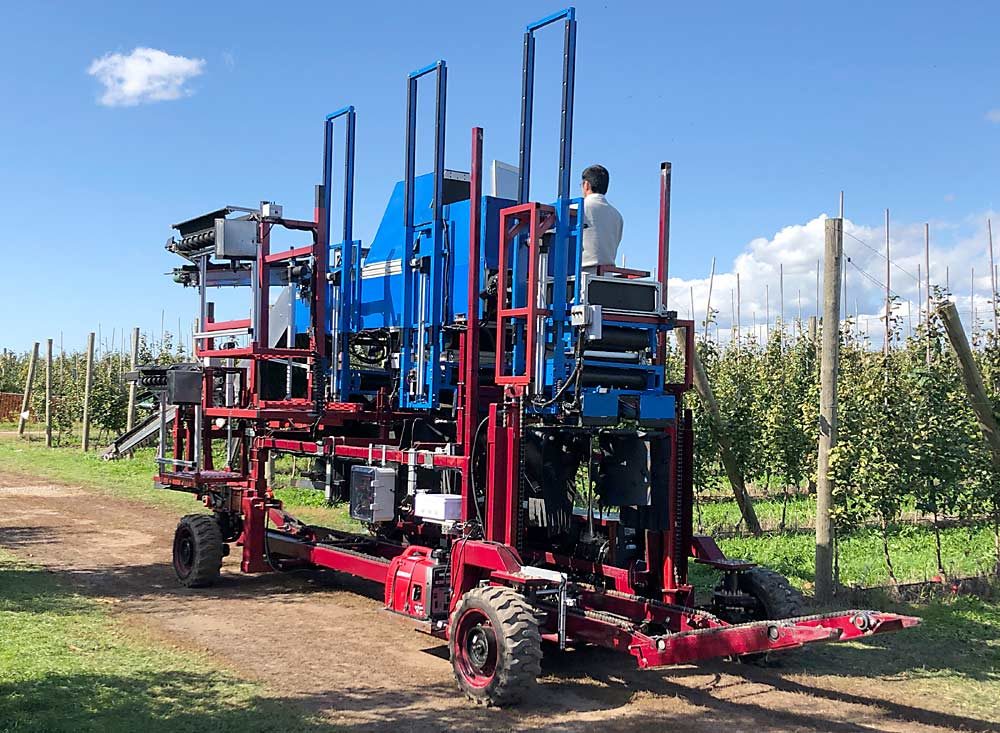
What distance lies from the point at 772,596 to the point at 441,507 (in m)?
2.68

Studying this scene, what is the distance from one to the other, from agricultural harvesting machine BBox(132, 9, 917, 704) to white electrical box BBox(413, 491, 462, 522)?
0.02 meters

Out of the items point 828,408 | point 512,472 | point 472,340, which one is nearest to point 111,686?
point 512,472

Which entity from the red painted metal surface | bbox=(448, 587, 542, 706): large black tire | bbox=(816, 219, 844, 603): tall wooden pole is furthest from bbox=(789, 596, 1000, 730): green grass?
the red painted metal surface

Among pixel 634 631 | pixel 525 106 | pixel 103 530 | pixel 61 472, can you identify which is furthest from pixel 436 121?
pixel 61 472

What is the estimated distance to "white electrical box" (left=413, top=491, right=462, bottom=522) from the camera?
26.1 ft

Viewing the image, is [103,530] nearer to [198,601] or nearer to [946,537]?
[198,601]

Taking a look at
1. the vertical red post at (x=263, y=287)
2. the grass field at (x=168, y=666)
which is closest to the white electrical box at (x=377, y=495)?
the grass field at (x=168, y=666)

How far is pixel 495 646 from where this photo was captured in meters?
6.89

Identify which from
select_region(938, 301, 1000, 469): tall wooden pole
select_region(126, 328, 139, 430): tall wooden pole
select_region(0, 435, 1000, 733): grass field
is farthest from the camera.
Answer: select_region(126, 328, 139, 430): tall wooden pole

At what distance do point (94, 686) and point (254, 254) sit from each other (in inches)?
186

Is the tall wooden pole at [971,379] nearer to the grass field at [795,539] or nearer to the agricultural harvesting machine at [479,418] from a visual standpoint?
the grass field at [795,539]

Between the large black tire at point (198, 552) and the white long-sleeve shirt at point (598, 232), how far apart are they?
554 centimetres

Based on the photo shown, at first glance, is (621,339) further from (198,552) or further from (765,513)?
(765,513)

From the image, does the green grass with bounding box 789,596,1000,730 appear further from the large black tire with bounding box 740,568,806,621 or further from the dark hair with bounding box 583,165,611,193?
the dark hair with bounding box 583,165,611,193
